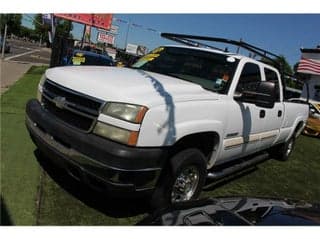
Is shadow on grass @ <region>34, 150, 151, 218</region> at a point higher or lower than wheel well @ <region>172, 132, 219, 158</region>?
lower

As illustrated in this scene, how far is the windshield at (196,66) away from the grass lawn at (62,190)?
57.5 inches

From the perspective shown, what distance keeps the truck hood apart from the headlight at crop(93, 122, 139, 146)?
0.83 feet

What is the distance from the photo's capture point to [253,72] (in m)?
5.61

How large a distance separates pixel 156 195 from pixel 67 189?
3.82 feet

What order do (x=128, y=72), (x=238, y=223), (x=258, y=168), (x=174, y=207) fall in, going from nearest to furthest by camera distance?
(x=238, y=223) < (x=174, y=207) < (x=128, y=72) < (x=258, y=168)

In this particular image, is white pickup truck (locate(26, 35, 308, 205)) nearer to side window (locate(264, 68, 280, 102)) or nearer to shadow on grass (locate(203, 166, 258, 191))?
shadow on grass (locate(203, 166, 258, 191))

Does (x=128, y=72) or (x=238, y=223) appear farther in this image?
(x=128, y=72)

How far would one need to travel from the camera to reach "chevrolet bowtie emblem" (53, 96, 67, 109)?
158 inches

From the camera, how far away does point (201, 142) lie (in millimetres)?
4602

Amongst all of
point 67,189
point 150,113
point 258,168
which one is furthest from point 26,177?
point 258,168

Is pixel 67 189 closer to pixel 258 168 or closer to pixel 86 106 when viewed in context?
pixel 86 106

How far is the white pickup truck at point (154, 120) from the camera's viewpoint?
3564 mm

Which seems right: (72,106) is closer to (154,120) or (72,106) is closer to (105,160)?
(105,160)

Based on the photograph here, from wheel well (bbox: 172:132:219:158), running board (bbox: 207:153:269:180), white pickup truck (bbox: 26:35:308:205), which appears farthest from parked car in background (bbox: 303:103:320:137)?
wheel well (bbox: 172:132:219:158)
